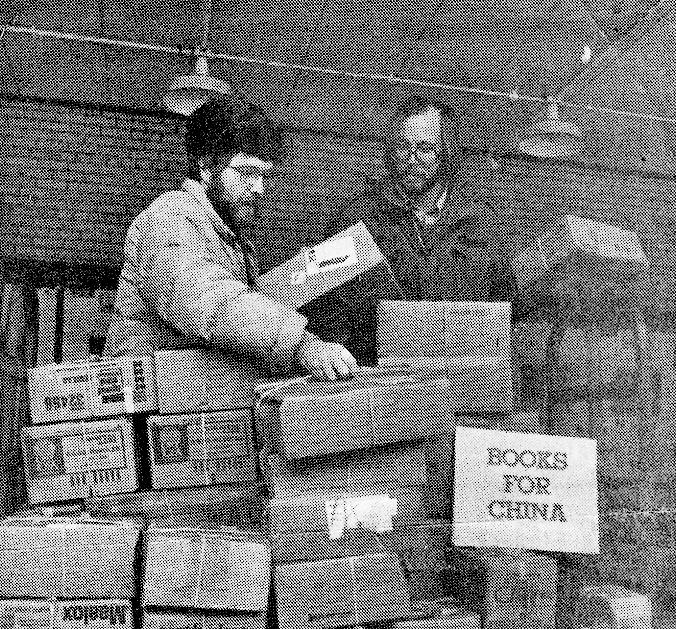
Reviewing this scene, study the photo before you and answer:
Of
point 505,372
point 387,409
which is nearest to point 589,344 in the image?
point 505,372

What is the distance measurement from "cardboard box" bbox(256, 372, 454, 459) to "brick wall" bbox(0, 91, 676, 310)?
2.46 feet

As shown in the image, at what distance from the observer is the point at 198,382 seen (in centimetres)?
238

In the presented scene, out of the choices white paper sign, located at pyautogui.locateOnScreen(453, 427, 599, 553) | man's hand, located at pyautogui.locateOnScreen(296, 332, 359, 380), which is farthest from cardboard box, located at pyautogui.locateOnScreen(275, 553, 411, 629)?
man's hand, located at pyautogui.locateOnScreen(296, 332, 359, 380)

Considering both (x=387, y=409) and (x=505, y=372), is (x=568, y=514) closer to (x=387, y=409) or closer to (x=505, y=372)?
(x=505, y=372)

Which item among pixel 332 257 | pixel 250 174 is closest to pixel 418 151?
pixel 332 257

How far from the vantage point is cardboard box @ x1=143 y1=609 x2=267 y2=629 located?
221cm

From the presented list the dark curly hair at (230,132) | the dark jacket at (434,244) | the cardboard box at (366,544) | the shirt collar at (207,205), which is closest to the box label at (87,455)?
the cardboard box at (366,544)

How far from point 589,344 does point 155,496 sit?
6.15ft

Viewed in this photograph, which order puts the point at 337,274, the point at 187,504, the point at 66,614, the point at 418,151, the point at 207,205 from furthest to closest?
A: the point at 418,151 < the point at 337,274 < the point at 207,205 < the point at 187,504 < the point at 66,614

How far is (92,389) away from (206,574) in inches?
33.1

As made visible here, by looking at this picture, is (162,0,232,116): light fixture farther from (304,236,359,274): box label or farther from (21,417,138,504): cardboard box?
(21,417,138,504): cardboard box

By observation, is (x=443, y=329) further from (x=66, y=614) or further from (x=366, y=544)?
(x=66, y=614)

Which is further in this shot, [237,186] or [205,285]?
[237,186]

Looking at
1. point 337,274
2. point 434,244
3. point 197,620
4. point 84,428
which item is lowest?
point 197,620
